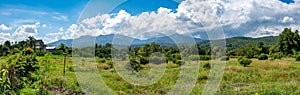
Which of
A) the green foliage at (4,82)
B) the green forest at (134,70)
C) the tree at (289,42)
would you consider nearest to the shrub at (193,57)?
the green forest at (134,70)

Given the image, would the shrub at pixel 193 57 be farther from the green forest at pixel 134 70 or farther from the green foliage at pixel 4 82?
the green foliage at pixel 4 82

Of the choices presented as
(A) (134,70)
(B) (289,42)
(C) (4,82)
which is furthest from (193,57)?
(C) (4,82)

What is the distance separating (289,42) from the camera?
139 ft

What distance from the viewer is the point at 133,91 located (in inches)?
442

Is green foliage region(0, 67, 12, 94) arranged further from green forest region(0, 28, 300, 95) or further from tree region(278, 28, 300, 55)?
tree region(278, 28, 300, 55)

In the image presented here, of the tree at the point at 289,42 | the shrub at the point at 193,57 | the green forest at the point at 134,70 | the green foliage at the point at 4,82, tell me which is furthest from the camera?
the tree at the point at 289,42

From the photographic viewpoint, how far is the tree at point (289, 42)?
4247 cm

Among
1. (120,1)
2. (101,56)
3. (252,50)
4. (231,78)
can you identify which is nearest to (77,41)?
(120,1)

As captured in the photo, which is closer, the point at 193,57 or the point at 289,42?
the point at 193,57

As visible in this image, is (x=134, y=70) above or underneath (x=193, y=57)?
underneath

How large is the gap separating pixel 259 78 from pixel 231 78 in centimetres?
121

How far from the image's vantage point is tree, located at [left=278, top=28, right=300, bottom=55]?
139 ft

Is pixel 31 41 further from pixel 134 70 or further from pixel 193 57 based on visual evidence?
pixel 134 70

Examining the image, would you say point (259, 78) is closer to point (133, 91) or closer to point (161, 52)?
point (161, 52)
